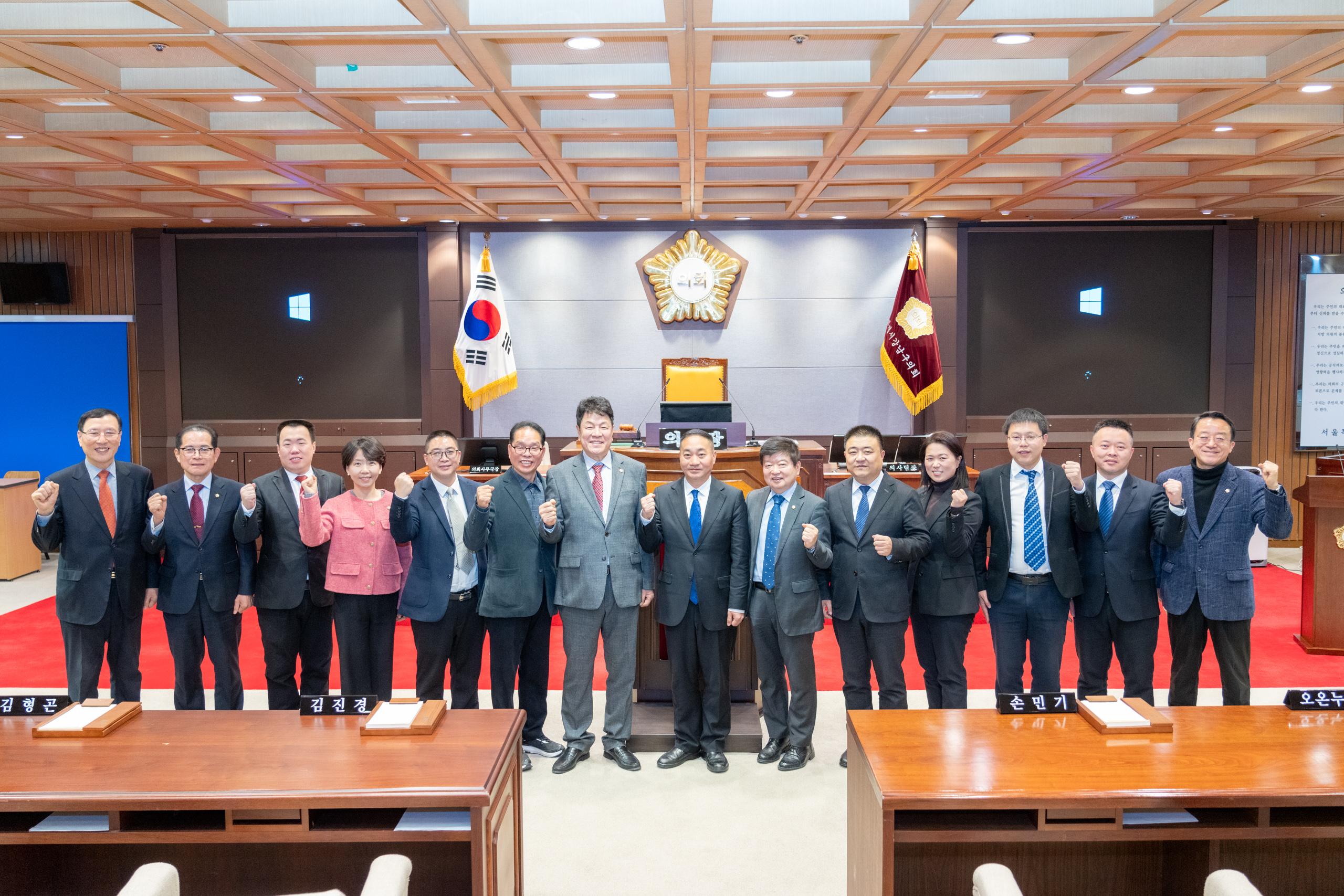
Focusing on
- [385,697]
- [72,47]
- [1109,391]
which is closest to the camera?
[385,697]

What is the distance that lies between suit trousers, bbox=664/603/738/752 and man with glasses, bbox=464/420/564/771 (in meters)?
0.58

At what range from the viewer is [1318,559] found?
532 cm

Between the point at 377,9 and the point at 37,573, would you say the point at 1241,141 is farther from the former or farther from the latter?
the point at 37,573

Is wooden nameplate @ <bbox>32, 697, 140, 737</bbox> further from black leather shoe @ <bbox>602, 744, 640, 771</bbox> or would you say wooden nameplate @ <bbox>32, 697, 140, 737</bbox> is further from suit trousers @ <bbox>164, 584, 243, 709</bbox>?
black leather shoe @ <bbox>602, 744, 640, 771</bbox>

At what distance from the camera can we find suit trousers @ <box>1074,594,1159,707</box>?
363 cm

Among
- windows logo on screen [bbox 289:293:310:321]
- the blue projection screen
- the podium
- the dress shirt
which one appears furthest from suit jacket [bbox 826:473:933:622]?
the blue projection screen

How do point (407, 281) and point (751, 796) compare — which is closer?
point (751, 796)

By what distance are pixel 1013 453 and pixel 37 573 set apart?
878cm

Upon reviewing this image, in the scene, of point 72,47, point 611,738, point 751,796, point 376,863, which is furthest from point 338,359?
point 376,863

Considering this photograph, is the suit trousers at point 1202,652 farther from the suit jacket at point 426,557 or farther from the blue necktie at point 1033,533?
the suit jacket at point 426,557

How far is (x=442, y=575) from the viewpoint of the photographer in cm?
366

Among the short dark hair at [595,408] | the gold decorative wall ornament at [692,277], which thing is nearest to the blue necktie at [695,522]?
the short dark hair at [595,408]

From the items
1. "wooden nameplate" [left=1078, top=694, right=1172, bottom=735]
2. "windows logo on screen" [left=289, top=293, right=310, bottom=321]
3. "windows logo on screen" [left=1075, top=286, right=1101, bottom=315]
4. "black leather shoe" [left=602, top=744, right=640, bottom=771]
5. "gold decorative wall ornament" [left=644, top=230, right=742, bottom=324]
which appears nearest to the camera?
"wooden nameplate" [left=1078, top=694, right=1172, bottom=735]

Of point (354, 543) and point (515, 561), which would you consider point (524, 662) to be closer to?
point (515, 561)
